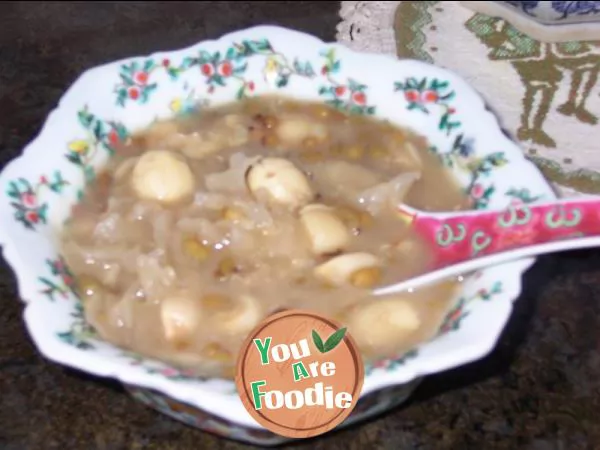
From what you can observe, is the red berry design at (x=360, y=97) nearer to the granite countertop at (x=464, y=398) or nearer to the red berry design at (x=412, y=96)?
the red berry design at (x=412, y=96)

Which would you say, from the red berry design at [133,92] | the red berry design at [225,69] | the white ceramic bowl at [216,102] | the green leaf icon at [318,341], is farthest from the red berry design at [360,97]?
the green leaf icon at [318,341]

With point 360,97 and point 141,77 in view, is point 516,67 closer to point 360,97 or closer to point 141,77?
point 360,97

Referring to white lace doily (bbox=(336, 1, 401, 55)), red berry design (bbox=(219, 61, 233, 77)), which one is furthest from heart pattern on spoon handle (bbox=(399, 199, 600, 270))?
white lace doily (bbox=(336, 1, 401, 55))

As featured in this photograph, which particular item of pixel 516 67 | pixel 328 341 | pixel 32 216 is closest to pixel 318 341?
pixel 328 341

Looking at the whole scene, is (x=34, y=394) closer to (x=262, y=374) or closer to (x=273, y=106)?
(x=262, y=374)

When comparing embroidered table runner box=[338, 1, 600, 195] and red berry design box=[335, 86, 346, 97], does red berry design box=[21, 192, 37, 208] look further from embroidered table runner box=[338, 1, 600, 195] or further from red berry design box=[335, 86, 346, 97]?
embroidered table runner box=[338, 1, 600, 195]

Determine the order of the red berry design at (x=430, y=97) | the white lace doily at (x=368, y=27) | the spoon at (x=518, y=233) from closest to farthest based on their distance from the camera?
1. the spoon at (x=518, y=233)
2. the red berry design at (x=430, y=97)
3. the white lace doily at (x=368, y=27)
